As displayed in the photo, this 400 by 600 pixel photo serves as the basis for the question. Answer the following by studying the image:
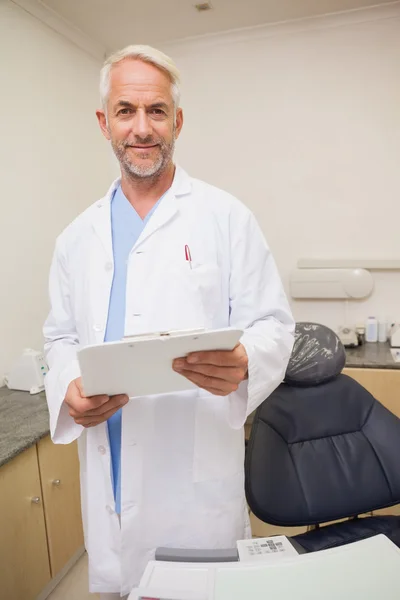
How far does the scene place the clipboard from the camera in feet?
2.26

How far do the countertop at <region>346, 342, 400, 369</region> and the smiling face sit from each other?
152cm

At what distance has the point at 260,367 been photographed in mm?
975

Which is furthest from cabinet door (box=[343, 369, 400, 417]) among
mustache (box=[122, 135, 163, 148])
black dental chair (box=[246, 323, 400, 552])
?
mustache (box=[122, 135, 163, 148])

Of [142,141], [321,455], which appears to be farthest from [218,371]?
[321,455]

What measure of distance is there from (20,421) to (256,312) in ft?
3.74

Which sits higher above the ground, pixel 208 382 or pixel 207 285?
pixel 207 285

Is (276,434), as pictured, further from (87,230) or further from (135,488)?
(87,230)

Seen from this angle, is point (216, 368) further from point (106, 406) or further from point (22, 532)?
point (22, 532)

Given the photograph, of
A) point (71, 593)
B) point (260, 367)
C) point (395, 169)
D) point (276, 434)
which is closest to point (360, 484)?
point (276, 434)

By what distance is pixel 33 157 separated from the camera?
2234 mm

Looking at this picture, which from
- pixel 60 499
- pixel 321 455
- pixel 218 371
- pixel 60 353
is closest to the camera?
pixel 218 371

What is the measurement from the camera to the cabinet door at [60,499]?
1758 millimetres

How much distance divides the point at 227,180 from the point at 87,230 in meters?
1.75

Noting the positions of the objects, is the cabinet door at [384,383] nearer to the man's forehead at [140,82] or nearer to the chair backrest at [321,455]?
the chair backrest at [321,455]
